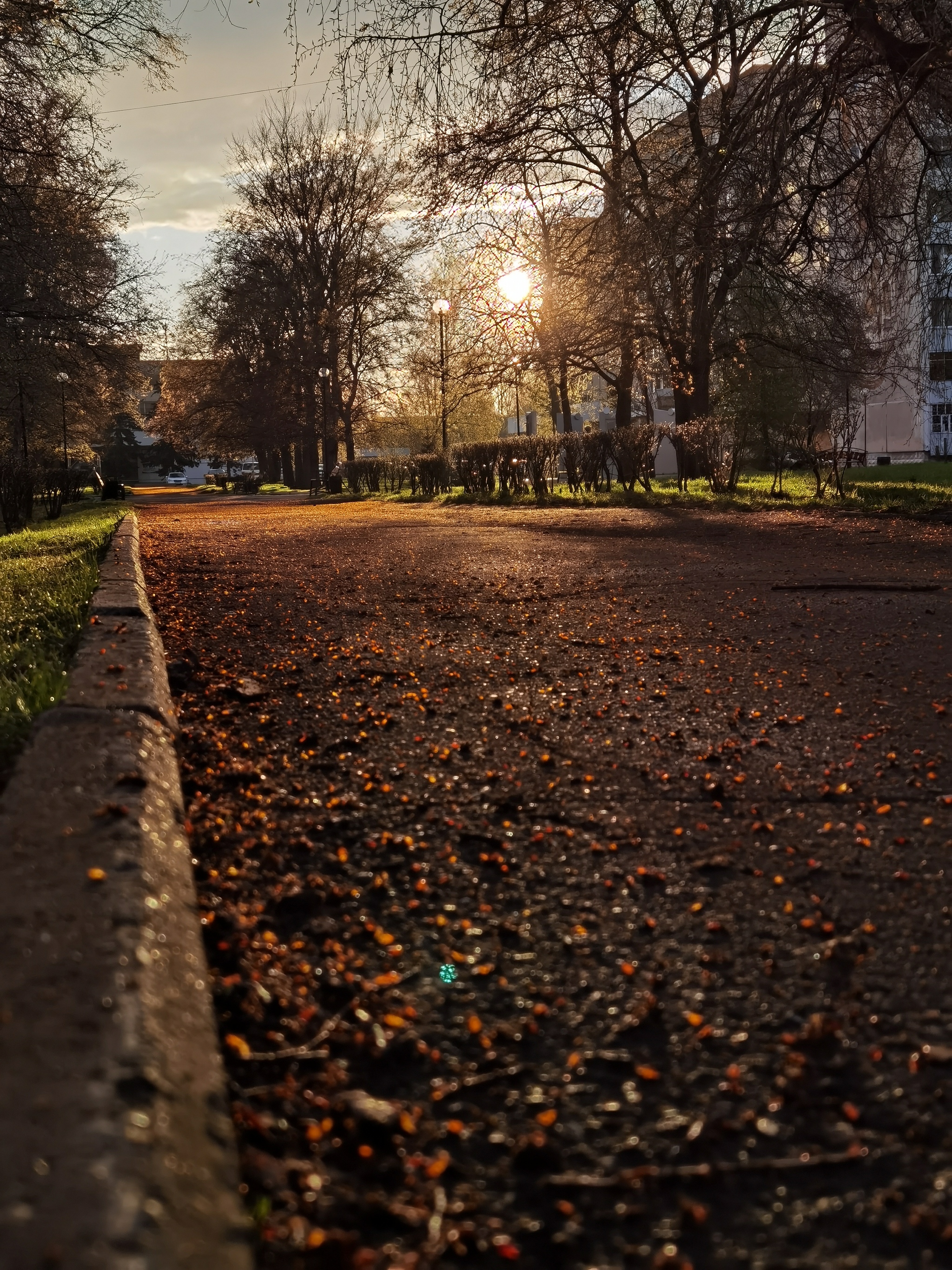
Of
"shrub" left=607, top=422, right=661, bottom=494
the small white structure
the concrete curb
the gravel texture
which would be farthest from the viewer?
the small white structure

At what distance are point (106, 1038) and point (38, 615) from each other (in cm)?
487

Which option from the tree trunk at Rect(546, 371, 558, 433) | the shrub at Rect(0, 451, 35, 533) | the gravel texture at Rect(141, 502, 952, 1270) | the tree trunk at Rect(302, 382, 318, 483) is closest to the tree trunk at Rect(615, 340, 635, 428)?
the tree trunk at Rect(546, 371, 558, 433)

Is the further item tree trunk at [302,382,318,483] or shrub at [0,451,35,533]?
tree trunk at [302,382,318,483]

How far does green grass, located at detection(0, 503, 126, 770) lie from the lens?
3.55 meters

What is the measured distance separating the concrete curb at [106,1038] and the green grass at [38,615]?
1.00 m

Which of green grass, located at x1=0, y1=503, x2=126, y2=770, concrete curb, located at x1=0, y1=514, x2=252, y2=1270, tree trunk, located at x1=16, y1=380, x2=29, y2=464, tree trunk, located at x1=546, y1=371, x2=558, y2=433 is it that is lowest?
concrete curb, located at x1=0, y1=514, x2=252, y2=1270

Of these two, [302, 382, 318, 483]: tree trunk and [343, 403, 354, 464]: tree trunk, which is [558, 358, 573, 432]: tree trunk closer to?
[343, 403, 354, 464]: tree trunk

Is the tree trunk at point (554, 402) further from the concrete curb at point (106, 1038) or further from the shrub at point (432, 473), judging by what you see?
the concrete curb at point (106, 1038)

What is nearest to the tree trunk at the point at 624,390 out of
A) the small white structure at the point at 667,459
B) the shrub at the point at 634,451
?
the shrub at the point at 634,451

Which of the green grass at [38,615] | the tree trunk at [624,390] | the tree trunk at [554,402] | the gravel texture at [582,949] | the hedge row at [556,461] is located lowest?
the gravel texture at [582,949]

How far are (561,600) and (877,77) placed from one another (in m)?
7.80

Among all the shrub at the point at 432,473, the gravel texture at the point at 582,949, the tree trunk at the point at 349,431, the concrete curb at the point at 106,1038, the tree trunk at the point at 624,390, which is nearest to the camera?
the concrete curb at the point at 106,1038

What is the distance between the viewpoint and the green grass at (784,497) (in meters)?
15.0

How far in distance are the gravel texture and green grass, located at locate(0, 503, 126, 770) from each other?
504mm
